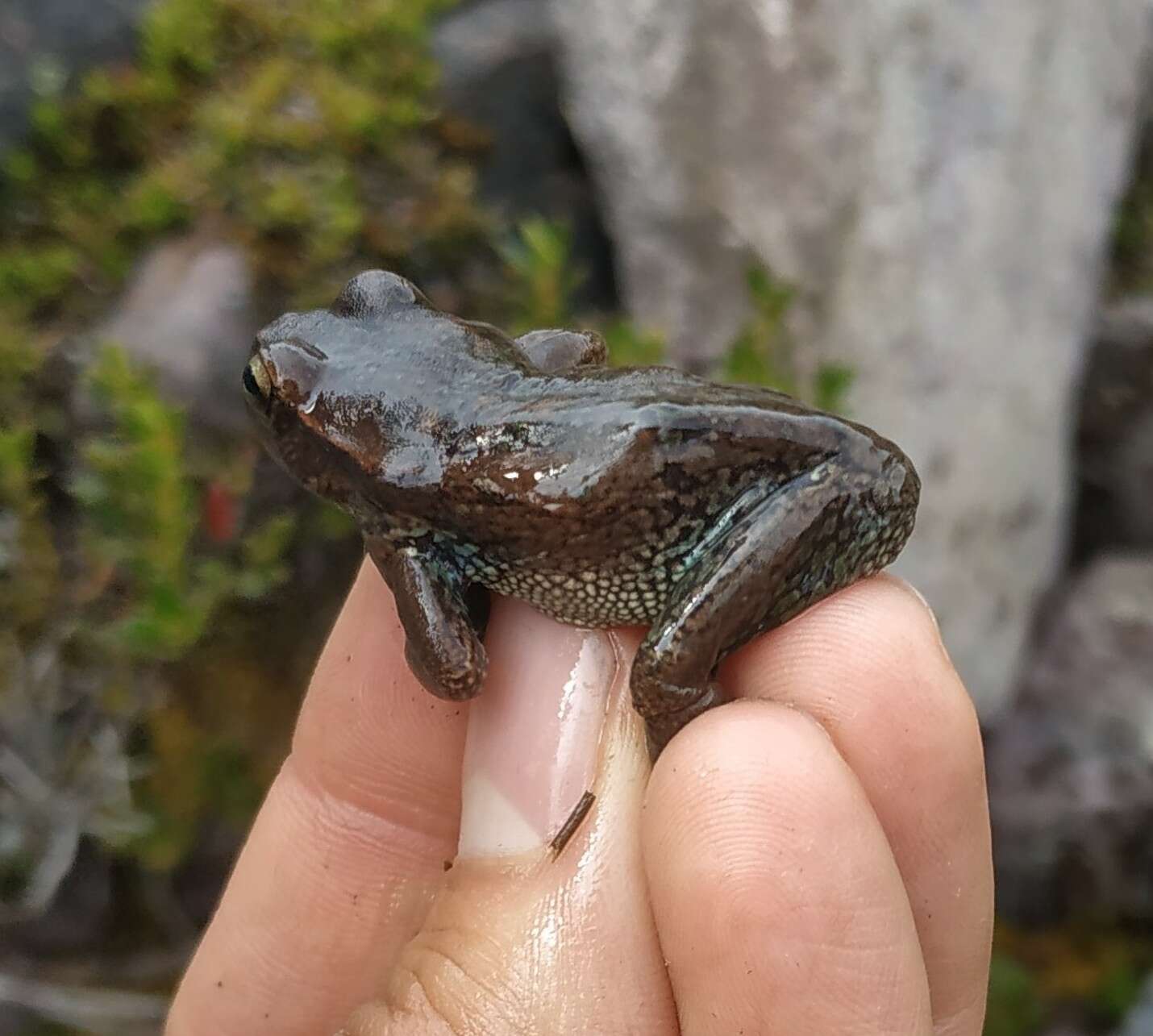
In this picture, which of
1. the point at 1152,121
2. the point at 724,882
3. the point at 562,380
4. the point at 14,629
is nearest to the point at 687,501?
the point at 562,380

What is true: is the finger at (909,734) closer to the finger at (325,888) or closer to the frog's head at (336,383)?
the frog's head at (336,383)

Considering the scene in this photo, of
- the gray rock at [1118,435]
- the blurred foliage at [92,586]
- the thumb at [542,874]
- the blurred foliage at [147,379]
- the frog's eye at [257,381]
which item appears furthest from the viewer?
the gray rock at [1118,435]

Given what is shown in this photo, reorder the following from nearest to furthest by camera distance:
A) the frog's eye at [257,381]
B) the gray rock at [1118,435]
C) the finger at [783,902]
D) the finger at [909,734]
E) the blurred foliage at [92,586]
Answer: the finger at [783,902]
the finger at [909,734]
the frog's eye at [257,381]
the blurred foliage at [92,586]
the gray rock at [1118,435]

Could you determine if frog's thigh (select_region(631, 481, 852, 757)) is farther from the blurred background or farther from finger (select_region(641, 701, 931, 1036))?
the blurred background

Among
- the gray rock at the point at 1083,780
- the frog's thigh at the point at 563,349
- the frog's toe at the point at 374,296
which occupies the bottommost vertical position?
the gray rock at the point at 1083,780

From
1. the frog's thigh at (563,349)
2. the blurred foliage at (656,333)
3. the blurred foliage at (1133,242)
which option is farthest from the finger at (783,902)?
the blurred foliage at (1133,242)

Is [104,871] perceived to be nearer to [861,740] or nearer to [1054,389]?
[861,740]

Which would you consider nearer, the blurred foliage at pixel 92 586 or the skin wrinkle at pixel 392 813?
the skin wrinkle at pixel 392 813

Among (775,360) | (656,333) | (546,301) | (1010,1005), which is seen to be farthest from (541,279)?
(1010,1005)
